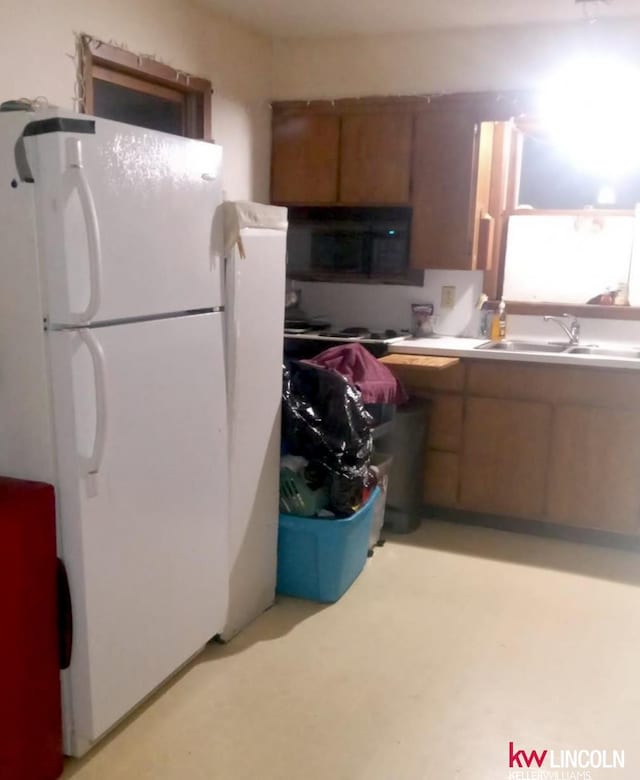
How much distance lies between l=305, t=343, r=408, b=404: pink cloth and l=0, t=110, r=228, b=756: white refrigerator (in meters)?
0.92

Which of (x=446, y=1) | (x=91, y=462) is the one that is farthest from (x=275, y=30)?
(x=91, y=462)

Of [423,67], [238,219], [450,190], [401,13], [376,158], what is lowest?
[238,219]

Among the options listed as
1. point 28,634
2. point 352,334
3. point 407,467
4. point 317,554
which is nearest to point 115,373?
point 28,634

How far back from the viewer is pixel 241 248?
239cm

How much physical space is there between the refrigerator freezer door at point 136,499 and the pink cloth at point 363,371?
36.0 inches

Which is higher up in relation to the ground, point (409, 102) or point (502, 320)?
point (409, 102)

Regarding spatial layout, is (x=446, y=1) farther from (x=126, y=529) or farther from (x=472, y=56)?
(x=126, y=529)

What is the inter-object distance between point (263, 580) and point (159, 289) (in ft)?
4.13

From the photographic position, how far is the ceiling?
3.33 metres

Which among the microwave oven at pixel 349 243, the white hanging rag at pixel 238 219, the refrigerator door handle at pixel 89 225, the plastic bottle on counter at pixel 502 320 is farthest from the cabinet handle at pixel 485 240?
the refrigerator door handle at pixel 89 225

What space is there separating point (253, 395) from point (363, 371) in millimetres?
785

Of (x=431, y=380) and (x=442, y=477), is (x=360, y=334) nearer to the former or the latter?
(x=431, y=380)

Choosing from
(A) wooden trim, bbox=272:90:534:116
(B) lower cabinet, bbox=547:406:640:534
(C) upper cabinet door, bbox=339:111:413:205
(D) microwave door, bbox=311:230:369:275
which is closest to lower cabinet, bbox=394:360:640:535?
(B) lower cabinet, bbox=547:406:640:534

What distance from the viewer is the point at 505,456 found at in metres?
3.60
